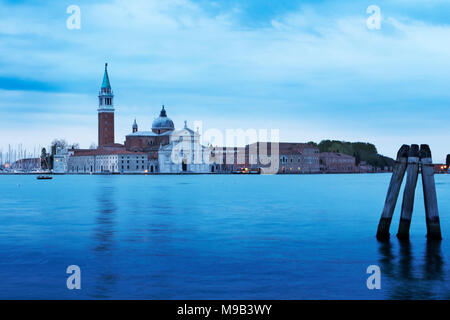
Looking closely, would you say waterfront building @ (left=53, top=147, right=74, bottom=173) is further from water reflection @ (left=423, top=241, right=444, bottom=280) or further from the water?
water reflection @ (left=423, top=241, right=444, bottom=280)

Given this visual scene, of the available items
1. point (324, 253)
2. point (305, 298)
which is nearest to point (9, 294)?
point (305, 298)

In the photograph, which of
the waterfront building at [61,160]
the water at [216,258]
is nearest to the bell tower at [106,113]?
the waterfront building at [61,160]

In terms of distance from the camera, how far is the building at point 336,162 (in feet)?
488

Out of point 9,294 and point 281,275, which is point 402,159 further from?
point 9,294

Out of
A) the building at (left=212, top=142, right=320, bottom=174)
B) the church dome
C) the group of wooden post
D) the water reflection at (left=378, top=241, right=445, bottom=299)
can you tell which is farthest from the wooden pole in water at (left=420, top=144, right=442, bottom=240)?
the church dome

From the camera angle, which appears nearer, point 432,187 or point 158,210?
point 432,187

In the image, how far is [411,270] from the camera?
1241cm

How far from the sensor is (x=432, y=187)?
1424cm

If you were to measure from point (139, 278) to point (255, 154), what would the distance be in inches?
5079

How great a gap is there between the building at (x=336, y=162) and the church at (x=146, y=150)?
28263 millimetres

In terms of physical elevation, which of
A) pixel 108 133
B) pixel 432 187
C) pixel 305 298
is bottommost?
pixel 305 298

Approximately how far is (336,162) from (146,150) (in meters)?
46.8

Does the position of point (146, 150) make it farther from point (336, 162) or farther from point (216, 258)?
point (216, 258)
